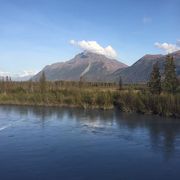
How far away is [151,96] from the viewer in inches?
1800

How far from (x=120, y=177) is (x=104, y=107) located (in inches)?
1290

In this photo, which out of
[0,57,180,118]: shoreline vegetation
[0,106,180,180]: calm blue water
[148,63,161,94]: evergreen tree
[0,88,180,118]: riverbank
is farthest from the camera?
[148,63,161,94]: evergreen tree

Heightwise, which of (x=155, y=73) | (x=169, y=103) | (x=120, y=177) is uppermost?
(x=155, y=73)

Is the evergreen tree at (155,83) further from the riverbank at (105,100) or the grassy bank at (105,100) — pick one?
the riverbank at (105,100)

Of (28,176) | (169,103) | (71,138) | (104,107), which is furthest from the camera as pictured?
(104,107)

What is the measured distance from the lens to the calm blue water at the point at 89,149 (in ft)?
62.4

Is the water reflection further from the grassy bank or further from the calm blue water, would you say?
the grassy bank

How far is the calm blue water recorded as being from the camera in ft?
62.4

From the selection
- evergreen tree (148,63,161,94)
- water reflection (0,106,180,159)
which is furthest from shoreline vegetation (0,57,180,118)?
water reflection (0,106,180,159)

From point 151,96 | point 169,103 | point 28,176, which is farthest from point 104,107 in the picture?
point 28,176

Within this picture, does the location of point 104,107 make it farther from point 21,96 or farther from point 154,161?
point 154,161

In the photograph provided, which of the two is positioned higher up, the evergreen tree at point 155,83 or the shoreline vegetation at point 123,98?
the evergreen tree at point 155,83

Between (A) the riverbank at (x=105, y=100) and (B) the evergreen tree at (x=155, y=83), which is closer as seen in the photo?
(A) the riverbank at (x=105, y=100)

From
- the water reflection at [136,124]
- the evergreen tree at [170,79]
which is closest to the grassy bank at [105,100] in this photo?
the water reflection at [136,124]
